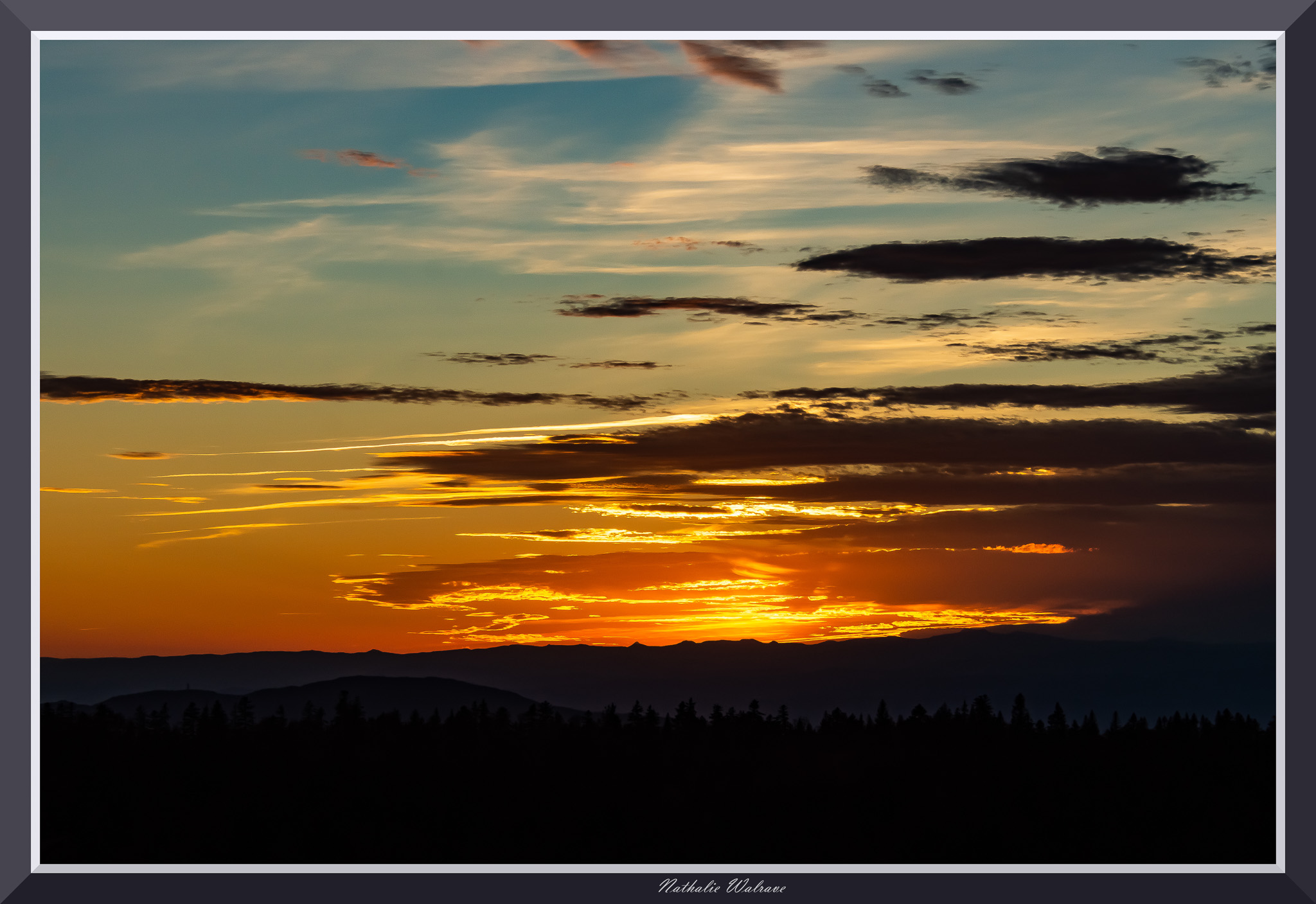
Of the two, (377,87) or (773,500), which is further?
(773,500)

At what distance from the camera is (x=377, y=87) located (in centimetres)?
958

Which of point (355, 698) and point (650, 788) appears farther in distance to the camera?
point (355, 698)

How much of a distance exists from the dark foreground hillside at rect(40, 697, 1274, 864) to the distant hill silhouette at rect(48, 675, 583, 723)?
0.11 m

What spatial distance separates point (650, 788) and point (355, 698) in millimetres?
3142

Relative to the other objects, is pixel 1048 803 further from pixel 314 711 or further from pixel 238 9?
pixel 238 9

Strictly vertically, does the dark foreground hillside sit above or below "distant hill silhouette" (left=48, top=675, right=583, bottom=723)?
below

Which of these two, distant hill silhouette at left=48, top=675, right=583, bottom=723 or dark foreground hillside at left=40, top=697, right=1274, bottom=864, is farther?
distant hill silhouette at left=48, top=675, right=583, bottom=723

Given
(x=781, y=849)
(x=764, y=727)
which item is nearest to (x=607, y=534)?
(x=764, y=727)

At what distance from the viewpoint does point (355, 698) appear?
10.4 m

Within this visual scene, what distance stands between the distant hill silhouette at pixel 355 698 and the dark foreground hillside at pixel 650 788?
11 cm

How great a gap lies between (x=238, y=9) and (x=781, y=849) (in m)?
8.07

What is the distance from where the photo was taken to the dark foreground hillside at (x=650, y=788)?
8.48 metres

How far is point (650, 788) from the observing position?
9617 mm

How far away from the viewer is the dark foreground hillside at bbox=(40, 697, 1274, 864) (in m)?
8.48
